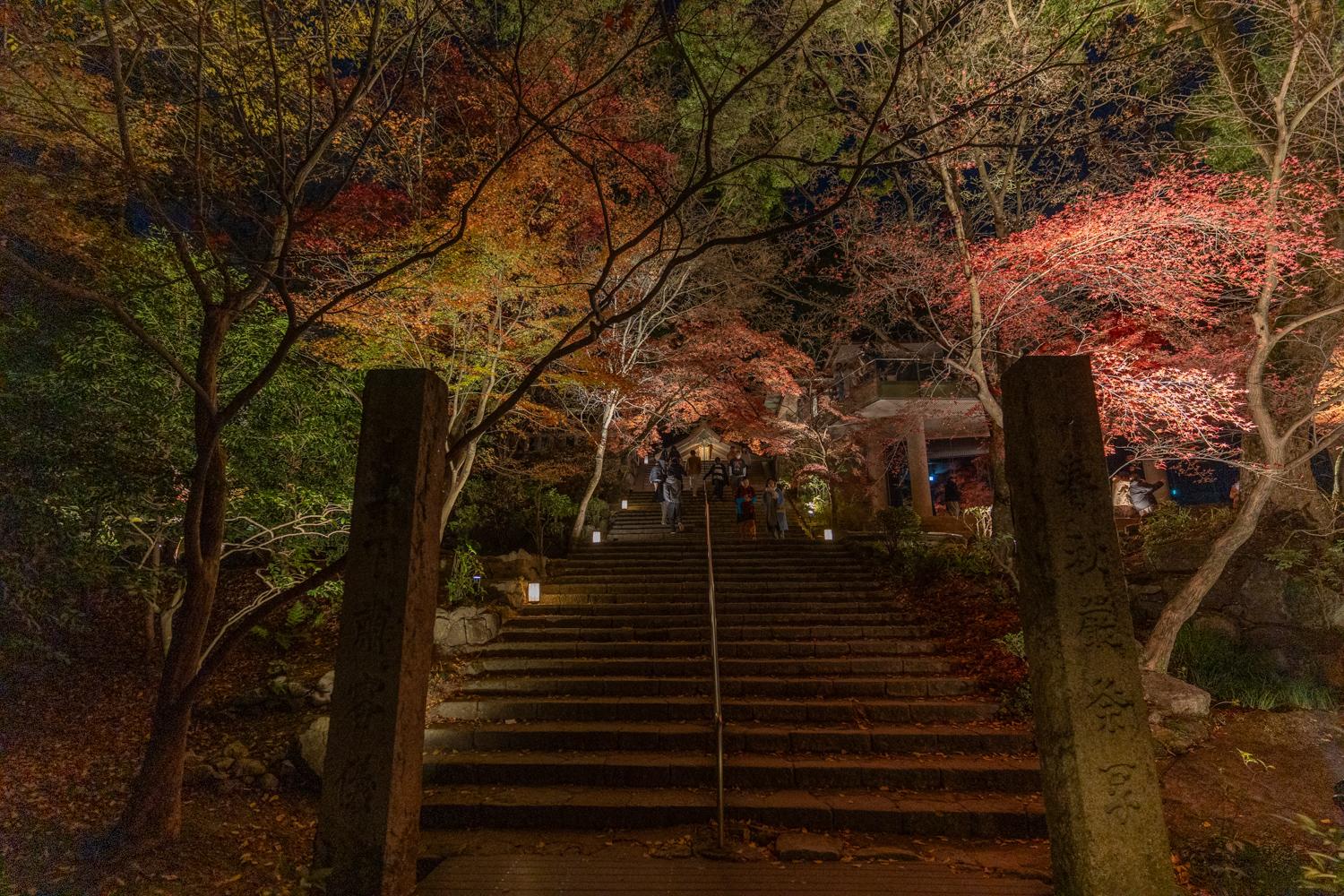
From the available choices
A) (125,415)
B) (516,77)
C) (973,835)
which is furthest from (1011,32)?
(125,415)

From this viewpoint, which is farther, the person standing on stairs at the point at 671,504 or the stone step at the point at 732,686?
the person standing on stairs at the point at 671,504

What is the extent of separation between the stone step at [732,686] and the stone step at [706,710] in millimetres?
130

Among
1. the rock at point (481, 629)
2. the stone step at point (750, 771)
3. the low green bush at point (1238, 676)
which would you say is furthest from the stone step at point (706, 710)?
the low green bush at point (1238, 676)

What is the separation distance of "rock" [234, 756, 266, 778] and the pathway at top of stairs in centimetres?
185

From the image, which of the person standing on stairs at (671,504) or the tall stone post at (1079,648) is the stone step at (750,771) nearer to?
the tall stone post at (1079,648)

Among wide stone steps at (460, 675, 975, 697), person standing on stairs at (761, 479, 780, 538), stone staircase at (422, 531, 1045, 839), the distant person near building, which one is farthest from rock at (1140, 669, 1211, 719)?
person standing on stairs at (761, 479, 780, 538)

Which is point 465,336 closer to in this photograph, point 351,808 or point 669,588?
point 669,588

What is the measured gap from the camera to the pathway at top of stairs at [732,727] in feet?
19.3

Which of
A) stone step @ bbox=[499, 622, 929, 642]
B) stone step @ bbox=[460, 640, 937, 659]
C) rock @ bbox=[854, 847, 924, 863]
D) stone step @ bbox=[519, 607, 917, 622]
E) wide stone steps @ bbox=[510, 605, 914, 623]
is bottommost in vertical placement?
rock @ bbox=[854, 847, 924, 863]

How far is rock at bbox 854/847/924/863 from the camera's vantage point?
5141 mm

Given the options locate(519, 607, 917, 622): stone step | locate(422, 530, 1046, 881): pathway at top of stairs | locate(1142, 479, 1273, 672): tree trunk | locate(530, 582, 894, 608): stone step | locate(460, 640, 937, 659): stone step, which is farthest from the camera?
locate(530, 582, 894, 608): stone step

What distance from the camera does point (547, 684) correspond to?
8422 mm

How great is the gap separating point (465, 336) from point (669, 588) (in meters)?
6.05

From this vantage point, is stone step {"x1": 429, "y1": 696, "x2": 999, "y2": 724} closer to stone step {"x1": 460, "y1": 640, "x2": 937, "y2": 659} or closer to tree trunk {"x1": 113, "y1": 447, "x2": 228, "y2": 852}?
stone step {"x1": 460, "y1": 640, "x2": 937, "y2": 659}
